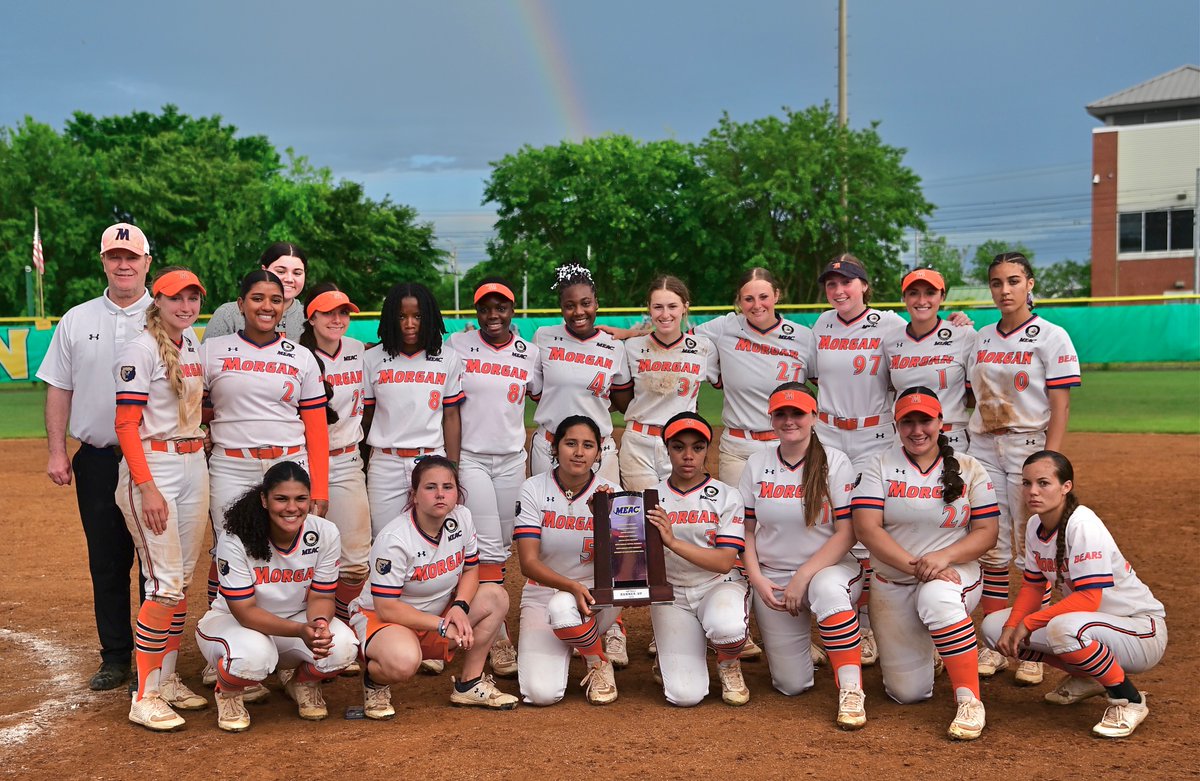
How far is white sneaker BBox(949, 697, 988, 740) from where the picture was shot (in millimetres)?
4098

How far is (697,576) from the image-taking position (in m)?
4.94

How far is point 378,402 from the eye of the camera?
17.1 feet

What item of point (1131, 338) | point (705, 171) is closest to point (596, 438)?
point (1131, 338)

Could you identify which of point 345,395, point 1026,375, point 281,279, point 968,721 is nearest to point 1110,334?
point 1026,375

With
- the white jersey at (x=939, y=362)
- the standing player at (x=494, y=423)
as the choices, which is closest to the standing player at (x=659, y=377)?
the standing player at (x=494, y=423)

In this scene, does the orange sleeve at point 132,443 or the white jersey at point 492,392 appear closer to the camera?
the orange sleeve at point 132,443

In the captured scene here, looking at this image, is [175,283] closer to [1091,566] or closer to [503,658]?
[503,658]

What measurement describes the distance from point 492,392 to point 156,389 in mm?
1600

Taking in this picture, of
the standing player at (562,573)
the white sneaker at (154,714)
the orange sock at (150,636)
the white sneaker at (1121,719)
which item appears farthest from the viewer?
the standing player at (562,573)

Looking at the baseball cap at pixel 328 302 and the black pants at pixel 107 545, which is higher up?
the baseball cap at pixel 328 302

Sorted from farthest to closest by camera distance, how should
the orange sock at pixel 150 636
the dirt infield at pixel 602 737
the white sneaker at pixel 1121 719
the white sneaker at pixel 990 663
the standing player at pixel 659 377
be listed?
the standing player at pixel 659 377 < the white sneaker at pixel 990 663 < the orange sock at pixel 150 636 < the white sneaker at pixel 1121 719 < the dirt infield at pixel 602 737

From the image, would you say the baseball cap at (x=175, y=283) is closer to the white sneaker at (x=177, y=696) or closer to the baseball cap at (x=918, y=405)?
the white sneaker at (x=177, y=696)

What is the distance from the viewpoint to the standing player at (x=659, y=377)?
5.56 meters

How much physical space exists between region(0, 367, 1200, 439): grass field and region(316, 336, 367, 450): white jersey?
33.0 ft
